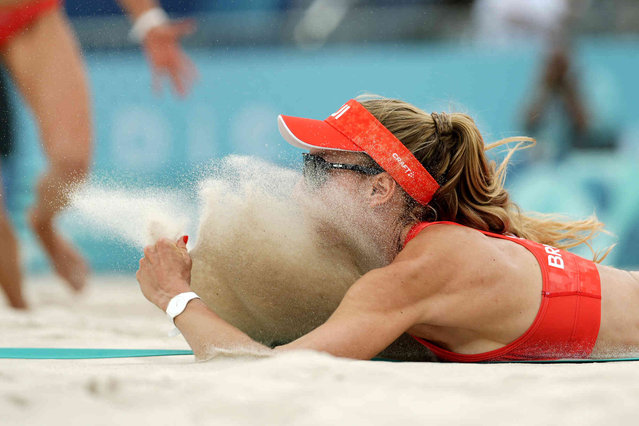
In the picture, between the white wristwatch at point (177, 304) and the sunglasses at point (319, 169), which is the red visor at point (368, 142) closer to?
the sunglasses at point (319, 169)

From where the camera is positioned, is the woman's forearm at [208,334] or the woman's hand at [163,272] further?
the woman's hand at [163,272]

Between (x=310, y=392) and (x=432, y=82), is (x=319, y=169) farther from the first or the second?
(x=432, y=82)

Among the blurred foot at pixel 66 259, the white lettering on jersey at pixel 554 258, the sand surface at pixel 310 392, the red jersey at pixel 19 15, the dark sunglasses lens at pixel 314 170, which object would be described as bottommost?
the blurred foot at pixel 66 259

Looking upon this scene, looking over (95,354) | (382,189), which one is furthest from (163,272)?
(382,189)

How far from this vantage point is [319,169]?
212cm

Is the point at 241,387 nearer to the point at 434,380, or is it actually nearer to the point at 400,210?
the point at 434,380

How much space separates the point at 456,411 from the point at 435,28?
437 cm

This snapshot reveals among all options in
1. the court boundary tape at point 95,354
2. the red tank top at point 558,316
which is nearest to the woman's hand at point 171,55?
the court boundary tape at point 95,354

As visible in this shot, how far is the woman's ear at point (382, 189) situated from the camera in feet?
6.82

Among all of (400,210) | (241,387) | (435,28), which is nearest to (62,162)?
(400,210)

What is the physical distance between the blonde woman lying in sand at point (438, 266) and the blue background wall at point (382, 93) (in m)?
3.07

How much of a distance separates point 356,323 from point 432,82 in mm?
3769

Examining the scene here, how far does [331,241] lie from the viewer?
220 centimetres

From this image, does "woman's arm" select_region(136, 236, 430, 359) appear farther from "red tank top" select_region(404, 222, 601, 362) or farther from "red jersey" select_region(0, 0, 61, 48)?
"red jersey" select_region(0, 0, 61, 48)
